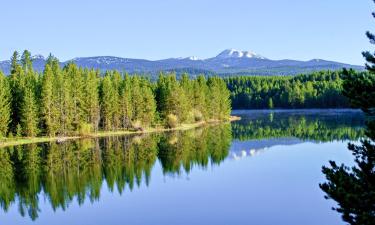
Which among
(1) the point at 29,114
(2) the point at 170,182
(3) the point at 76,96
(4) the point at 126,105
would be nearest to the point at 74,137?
(3) the point at 76,96

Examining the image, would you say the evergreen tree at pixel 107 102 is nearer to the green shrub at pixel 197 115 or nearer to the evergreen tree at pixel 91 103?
the evergreen tree at pixel 91 103

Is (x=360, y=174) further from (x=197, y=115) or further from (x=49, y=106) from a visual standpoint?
(x=197, y=115)

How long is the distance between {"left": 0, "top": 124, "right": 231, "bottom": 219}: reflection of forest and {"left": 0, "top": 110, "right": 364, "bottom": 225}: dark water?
3.8 inches

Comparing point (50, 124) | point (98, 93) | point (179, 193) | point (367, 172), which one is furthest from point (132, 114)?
point (367, 172)

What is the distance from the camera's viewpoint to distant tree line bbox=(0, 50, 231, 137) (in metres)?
84.5

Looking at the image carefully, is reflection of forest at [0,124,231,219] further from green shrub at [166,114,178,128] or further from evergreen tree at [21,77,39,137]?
green shrub at [166,114,178,128]

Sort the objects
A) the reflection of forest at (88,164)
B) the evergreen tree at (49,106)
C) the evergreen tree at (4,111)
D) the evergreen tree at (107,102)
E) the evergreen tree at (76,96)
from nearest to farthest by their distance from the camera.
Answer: the reflection of forest at (88,164), the evergreen tree at (4,111), the evergreen tree at (49,106), the evergreen tree at (76,96), the evergreen tree at (107,102)

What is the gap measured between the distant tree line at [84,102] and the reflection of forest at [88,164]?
7.49m

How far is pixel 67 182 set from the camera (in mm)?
47312

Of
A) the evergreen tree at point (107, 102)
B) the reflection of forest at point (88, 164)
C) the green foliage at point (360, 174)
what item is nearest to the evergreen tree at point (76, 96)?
the evergreen tree at point (107, 102)

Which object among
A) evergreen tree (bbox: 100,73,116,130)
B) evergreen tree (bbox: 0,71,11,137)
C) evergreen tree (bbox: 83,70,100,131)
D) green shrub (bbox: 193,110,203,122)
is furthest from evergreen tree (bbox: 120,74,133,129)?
green shrub (bbox: 193,110,203,122)

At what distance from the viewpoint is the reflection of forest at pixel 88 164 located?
140 ft

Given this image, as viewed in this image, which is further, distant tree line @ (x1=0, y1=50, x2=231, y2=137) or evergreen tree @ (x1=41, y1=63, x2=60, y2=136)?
evergreen tree @ (x1=41, y1=63, x2=60, y2=136)

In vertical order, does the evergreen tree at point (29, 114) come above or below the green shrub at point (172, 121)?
above
